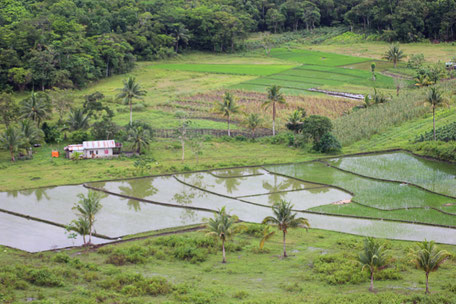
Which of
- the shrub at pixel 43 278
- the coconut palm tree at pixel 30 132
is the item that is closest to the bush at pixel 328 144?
the coconut palm tree at pixel 30 132

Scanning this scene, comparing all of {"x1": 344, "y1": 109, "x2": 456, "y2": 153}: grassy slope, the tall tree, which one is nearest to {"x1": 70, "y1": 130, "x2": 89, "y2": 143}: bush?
the tall tree

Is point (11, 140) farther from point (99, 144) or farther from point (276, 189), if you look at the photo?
point (276, 189)

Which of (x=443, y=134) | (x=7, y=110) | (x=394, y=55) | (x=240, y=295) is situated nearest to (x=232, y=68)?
(x=394, y=55)

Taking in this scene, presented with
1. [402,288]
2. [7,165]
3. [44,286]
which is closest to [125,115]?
[7,165]

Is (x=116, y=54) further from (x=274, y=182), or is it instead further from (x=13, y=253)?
(x=13, y=253)

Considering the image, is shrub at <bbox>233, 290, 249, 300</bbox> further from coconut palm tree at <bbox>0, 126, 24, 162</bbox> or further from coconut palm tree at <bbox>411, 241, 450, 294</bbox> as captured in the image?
coconut palm tree at <bbox>0, 126, 24, 162</bbox>
